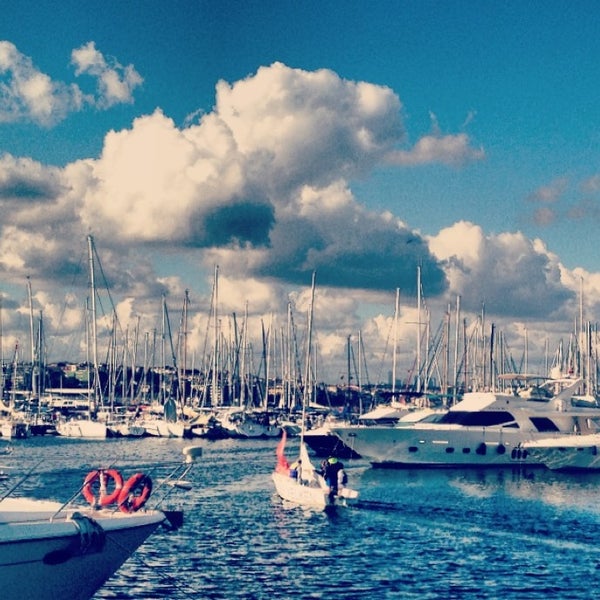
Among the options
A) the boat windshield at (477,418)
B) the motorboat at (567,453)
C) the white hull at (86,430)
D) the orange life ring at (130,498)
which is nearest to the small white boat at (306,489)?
the boat windshield at (477,418)

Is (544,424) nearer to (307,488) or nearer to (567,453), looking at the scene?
(567,453)

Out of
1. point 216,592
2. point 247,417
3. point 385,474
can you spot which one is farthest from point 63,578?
point 247,417

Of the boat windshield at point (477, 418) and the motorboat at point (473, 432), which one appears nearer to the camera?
the motorboat at point (473, 432)

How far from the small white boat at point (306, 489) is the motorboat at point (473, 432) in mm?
16025

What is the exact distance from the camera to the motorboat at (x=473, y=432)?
2630 inches

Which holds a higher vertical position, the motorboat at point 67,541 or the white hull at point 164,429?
the motorboat at point 67,541

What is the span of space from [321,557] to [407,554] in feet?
10.7

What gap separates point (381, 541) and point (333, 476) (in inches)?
366

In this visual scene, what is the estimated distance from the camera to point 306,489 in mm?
47344

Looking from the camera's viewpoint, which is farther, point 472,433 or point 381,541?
point 472,433

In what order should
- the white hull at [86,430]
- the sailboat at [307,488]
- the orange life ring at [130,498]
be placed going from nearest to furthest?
the orange life ring at [130,498] < the sailboat at [307,488] < the white hull at [86,430]

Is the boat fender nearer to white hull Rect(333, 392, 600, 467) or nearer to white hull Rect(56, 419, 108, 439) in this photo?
white hull Rect(333, 392, 600, 467)

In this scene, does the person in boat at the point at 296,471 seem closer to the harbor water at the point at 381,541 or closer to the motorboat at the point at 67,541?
the harbor water at the point at 381,541

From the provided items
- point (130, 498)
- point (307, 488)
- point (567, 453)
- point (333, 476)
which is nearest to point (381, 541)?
point (333, 476)
